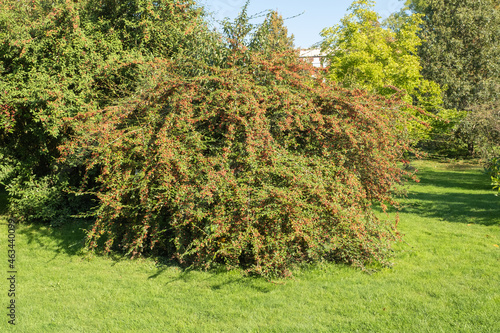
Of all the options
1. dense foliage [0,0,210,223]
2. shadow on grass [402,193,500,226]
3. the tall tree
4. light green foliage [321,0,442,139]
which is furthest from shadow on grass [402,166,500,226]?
the tall tree

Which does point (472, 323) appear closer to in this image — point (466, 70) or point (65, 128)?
point (65, 128)

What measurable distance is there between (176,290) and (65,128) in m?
4.17

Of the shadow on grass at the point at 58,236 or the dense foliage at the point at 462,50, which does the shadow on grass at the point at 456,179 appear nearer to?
the dense foliage at the point at 462,50

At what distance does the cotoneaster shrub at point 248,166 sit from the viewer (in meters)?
5.30

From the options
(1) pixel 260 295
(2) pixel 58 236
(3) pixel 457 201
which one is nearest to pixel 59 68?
(2) pixel 58 236

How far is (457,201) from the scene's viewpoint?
11.3 meters

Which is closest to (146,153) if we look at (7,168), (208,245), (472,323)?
(208,245)

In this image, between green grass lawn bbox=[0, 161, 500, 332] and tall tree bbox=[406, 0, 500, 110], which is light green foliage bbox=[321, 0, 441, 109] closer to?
green grass lawn bbox=[0, 161, 500, 332]

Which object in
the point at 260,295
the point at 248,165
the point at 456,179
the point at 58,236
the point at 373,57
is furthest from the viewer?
the point at 456,179

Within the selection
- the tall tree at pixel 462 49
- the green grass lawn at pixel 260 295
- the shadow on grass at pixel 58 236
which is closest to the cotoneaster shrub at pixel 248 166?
the green grass lawn at pixel 260 295

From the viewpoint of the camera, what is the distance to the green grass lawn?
4195 millimetres

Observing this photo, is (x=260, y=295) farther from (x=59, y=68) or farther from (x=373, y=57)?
(x=373, y=57)

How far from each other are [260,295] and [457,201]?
8.55 meters

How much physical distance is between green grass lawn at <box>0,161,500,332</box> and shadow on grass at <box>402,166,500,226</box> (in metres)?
2.44
